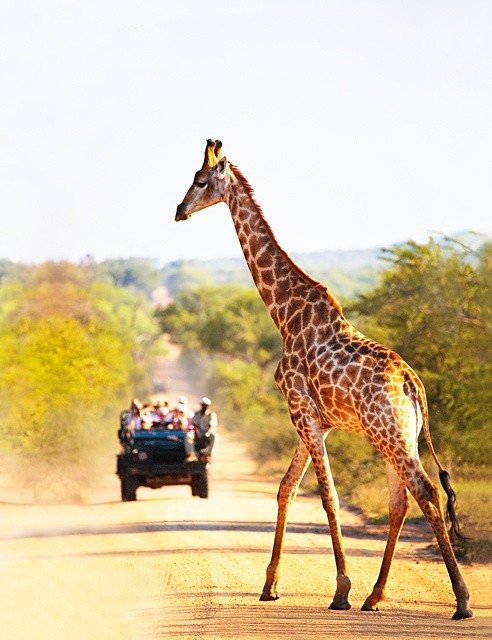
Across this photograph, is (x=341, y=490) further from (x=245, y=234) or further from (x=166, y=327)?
(x=166, y=327)

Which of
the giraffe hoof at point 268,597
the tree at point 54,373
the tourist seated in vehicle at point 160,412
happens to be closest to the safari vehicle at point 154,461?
the tourist seated in vehicle at point 160,412

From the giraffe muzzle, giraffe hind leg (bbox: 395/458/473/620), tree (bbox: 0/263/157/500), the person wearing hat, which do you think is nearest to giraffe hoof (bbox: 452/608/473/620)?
giraffe hind leg (bbox: 395/458/473/620)

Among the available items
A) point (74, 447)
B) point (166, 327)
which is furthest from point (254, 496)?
point (166, 327)

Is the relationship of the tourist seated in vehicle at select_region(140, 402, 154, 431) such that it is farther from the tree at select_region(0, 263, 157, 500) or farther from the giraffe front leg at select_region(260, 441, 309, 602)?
the giraffe front leg at select_region(260, 441, 309, 602)

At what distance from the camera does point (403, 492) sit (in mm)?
10789

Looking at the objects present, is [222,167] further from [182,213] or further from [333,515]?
[333,515]

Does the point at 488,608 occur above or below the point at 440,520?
below

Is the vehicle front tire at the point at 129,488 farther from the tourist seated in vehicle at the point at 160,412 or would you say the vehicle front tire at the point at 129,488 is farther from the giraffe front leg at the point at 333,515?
the giraffe front leg at the point at 333,515

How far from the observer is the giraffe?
1031cm

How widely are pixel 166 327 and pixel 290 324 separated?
98.8 m

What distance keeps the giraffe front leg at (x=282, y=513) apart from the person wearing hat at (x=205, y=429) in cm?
1120

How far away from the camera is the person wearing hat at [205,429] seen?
2258 cm

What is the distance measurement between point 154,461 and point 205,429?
1220 mm

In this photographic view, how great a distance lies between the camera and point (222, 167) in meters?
11.8
